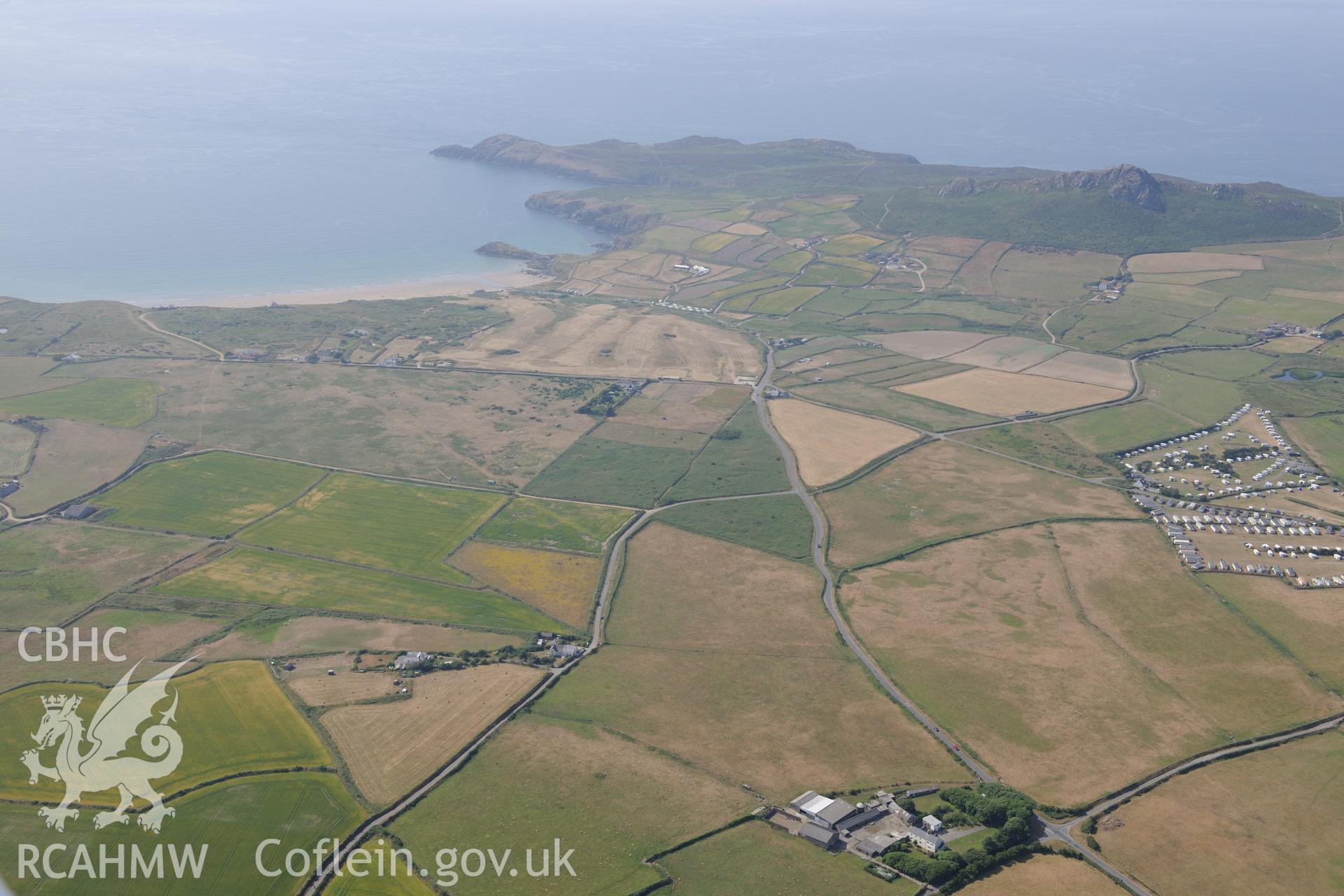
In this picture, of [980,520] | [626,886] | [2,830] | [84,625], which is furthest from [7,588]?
[980,520]

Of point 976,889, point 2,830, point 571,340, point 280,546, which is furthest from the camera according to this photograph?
point 571,340

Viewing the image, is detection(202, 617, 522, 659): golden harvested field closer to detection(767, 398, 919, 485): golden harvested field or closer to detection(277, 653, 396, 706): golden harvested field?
detection(277, 653, 396, 706): golden harvested field

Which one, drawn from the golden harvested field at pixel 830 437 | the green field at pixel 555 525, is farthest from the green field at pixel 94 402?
the golden harvested field at pixel 830 437

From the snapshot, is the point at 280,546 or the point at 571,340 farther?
the point at 571,340

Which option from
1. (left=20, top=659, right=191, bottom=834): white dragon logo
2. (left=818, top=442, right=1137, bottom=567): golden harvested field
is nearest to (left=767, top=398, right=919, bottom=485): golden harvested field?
(left=818, top=442, right=1137, bottom=567): golden harvested field

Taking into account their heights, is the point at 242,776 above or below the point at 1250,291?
below

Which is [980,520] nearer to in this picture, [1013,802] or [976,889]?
[1013,802]

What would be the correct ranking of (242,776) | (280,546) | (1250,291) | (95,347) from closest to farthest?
(242,776) < (280,546) < (95,347) < (1250,291)

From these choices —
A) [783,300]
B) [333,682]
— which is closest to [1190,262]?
[783,300]
